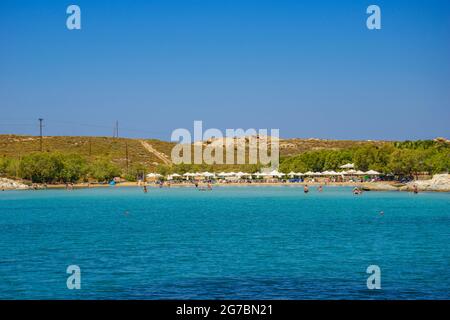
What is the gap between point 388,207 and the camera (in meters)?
78.2

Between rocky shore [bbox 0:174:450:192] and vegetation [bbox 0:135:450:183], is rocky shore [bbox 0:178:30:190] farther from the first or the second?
vegetation [bbox 0:135:450:183]

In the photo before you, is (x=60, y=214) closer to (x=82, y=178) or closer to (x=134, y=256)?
(x=134, y=256)

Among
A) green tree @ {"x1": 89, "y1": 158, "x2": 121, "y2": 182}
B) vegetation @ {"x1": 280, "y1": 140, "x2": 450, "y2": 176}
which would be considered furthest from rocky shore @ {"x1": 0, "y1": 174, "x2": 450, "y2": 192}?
vegetation @ {"x1": 280, "y1": 140, "x2": 450, "y2": 176}

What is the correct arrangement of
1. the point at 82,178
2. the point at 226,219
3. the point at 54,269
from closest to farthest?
the point at 54,269
the point at 226,219
the point at 82,178

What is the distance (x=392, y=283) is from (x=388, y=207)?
172ft

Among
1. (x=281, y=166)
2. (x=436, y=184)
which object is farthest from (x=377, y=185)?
(x=281, y=166)

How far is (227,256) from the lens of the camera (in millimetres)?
35594

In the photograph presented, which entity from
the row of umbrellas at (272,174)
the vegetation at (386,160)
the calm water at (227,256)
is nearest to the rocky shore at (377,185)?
the row of umbrellas at (272,174)

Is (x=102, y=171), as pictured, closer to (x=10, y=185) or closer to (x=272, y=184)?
(x=10, y=185)

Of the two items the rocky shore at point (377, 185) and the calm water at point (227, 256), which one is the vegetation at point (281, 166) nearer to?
the rocky shore at point (377, 185)
